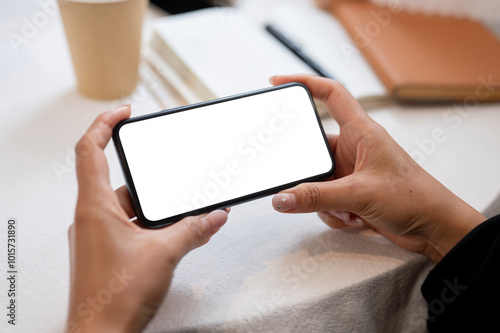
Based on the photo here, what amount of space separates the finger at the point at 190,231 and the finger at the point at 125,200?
0.21 feet

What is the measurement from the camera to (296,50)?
2.22 feet

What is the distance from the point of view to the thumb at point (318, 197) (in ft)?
1.39

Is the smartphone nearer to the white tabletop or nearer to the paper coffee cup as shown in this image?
the white tabletop

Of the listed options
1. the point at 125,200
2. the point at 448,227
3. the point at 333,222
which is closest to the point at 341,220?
the point at 333,222

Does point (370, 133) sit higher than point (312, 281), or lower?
higher

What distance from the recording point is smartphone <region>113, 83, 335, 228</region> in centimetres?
41

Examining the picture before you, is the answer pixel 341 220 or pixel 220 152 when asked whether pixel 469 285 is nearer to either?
pixel 341 220

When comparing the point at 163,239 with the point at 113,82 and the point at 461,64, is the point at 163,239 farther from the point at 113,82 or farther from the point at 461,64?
the point at 461,64

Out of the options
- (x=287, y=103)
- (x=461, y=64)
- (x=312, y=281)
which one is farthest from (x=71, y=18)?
(x=461, y=64)

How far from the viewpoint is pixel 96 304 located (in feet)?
1.12

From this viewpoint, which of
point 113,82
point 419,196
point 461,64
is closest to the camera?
point 419,196

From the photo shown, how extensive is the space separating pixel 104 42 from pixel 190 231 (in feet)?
1.00

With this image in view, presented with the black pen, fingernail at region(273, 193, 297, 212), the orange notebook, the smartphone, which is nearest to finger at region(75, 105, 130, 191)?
the smartphone

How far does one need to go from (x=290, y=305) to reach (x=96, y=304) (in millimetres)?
168
